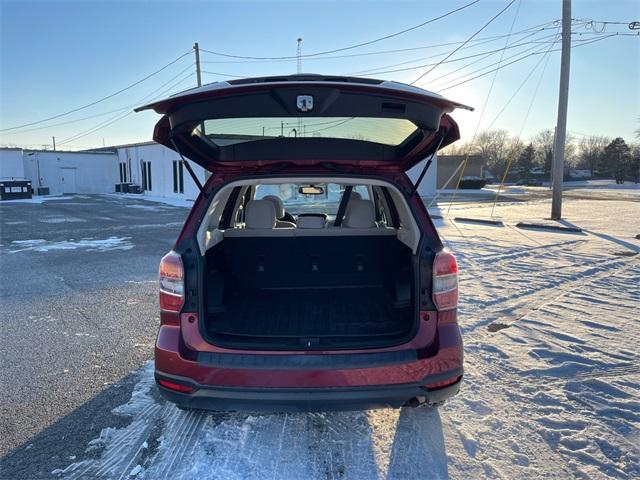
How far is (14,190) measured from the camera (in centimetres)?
2752

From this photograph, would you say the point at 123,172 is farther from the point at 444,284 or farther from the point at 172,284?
the point at 444,284

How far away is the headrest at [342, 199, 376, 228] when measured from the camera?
3436mm

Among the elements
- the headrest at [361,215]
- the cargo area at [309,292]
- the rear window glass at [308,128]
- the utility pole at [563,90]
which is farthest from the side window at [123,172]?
the rear window glass at [308,128]

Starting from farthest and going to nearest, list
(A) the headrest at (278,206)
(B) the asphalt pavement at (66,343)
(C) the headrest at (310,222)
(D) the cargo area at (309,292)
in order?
(A) the headrest at (278,206), (C) the headrest at (310,222), (B) the asphalt pavement at (66,343), (D) the cargo area at (309,292)

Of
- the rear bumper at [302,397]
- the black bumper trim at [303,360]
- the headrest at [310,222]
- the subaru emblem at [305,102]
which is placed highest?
the subaru emblem at [305,102]

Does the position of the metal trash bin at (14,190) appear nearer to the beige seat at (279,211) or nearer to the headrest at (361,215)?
the beige seat at (279,211)

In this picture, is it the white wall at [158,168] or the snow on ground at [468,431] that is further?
the white wall at [158,168]

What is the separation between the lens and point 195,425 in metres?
2.49

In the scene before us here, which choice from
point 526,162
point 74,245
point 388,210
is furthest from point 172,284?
point 526,162

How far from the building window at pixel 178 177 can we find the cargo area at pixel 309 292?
2363cm

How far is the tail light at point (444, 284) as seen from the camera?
7.36 feet

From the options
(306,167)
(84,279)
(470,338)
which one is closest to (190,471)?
(306,167)

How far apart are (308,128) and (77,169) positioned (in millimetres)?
38889

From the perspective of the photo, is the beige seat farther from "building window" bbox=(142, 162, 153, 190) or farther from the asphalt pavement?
"building window" bbox=(142, 162, 153, 190)
